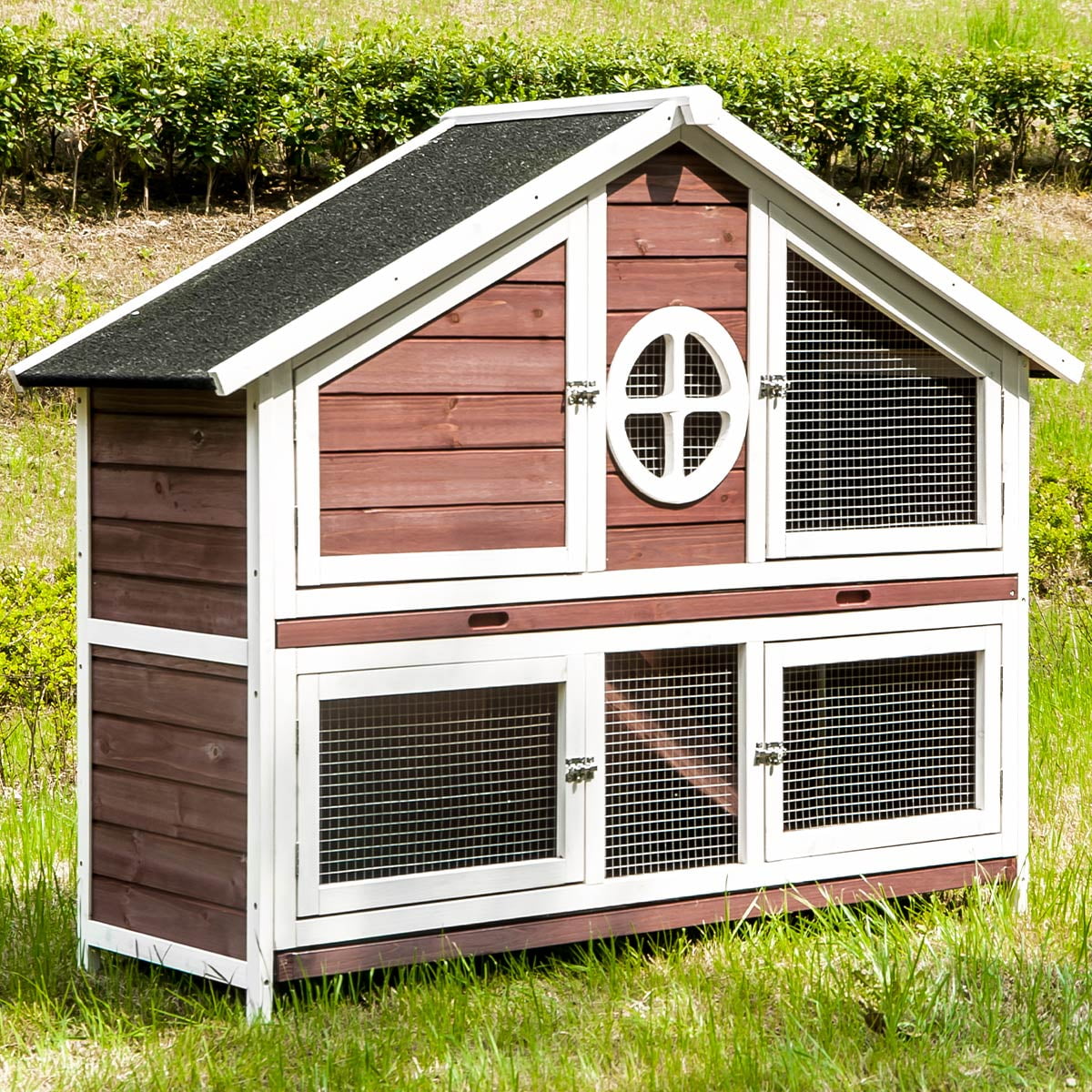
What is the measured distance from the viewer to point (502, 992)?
4262 mm

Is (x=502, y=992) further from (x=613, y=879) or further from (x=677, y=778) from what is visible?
(x=677, y=778)

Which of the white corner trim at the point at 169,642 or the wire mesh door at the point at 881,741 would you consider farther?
the wire mesh door at the point at 881,741

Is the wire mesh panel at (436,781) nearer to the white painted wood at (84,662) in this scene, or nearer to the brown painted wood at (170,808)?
the brown painted wood at (170,808)

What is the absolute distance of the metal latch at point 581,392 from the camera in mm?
4332

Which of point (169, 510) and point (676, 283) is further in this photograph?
point (676, 283)

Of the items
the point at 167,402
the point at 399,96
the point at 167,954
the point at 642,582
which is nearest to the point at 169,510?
the point at 167,402

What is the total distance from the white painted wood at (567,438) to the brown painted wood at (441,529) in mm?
21

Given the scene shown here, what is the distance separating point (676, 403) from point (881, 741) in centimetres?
127

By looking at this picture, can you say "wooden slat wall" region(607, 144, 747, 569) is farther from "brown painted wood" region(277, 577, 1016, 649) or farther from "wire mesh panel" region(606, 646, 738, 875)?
"wire mesh panel" region(606, 646, 738, 875)

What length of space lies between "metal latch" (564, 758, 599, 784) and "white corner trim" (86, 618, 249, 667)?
962 millimetres

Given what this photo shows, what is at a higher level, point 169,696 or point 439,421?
point 439,421

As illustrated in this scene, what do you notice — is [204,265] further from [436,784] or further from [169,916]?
[169,916]

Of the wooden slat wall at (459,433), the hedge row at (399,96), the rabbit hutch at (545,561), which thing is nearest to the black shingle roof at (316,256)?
the rabbit hutch at (545,561)

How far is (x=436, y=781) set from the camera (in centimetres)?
431
